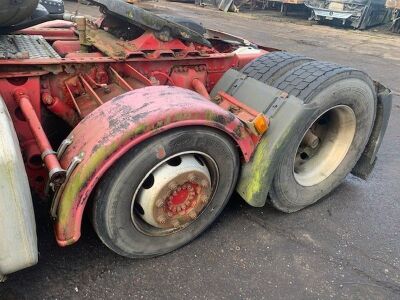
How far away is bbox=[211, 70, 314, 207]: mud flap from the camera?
2.56 m

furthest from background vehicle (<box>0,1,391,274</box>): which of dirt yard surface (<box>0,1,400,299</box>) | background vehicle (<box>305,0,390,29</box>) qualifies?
background vehicle (<box>305,0,390,29</box>)

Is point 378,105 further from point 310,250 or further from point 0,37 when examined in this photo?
point 0,37

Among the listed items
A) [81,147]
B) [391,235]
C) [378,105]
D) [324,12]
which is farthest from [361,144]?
[324,12]

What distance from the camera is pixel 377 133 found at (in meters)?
3.35

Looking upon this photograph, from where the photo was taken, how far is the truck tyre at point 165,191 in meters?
2.13

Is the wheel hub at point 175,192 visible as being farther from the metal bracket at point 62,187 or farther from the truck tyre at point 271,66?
the truck tyre at point 271,66

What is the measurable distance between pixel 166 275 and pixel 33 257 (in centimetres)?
86

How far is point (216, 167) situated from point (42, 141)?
1031mm

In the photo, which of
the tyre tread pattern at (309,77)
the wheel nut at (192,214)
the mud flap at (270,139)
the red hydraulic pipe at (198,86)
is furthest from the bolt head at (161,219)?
the tyre tread pattern at (309,77)

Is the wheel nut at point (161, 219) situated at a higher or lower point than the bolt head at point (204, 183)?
lower

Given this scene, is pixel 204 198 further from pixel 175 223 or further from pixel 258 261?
pixel 258 261

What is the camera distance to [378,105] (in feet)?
10.7

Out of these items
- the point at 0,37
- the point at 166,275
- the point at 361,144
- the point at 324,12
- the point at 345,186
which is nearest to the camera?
the point at 166,275

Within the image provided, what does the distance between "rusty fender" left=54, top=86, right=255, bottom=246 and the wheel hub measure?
0.60 feet
